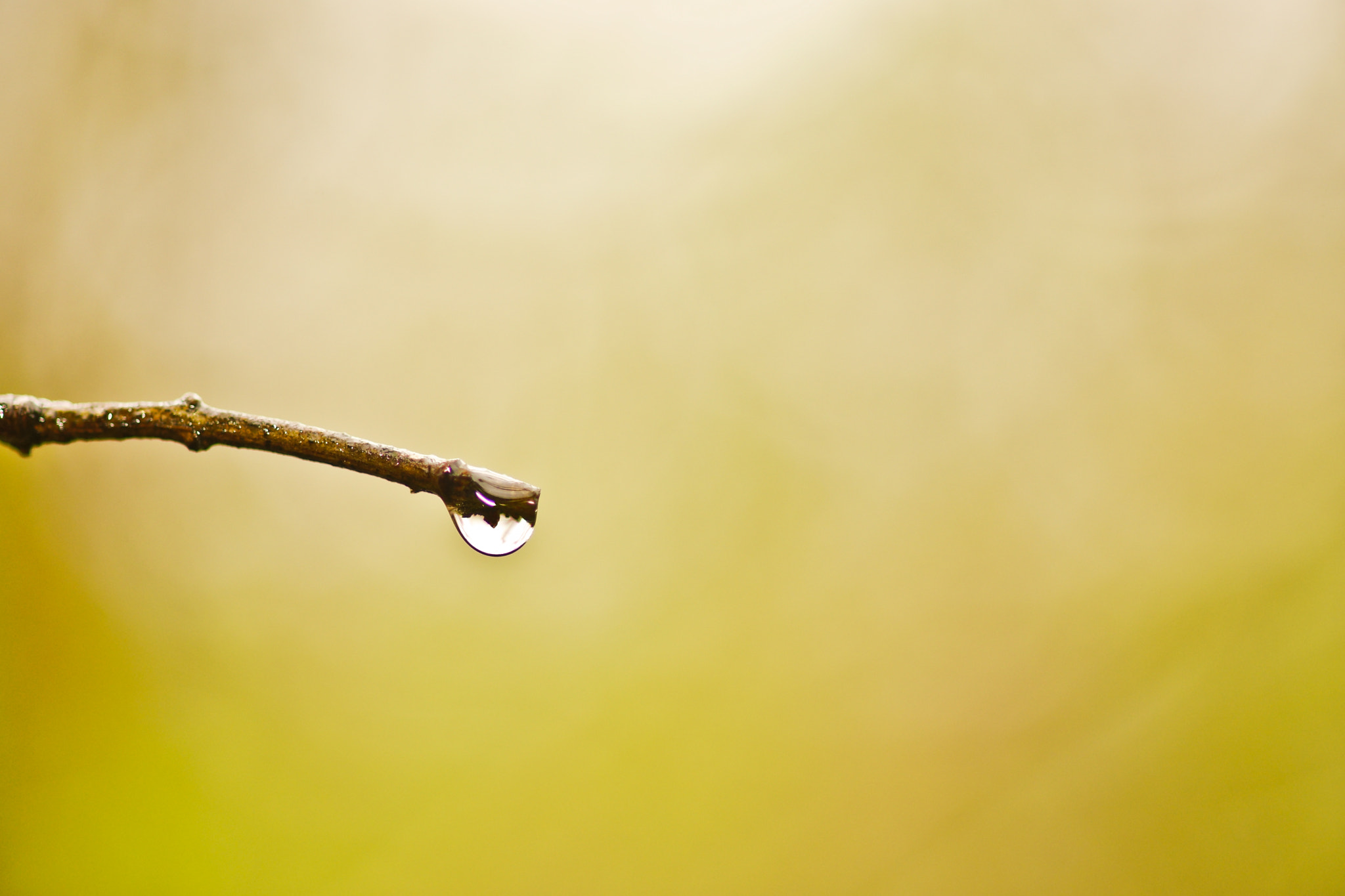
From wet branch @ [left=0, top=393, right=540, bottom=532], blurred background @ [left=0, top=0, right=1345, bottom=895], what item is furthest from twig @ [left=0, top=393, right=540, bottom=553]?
blurred background @ [left=0, top=0, right=1345, bottom=895]

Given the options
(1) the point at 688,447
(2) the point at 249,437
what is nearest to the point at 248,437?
(2) the point at 249,437

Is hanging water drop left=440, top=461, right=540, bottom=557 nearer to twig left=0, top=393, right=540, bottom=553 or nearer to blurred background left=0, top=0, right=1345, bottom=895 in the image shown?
twig left=0, top=393, right=540, bottom=553

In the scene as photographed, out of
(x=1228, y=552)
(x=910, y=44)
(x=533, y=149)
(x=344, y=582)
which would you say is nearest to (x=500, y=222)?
(x=533, y=149)

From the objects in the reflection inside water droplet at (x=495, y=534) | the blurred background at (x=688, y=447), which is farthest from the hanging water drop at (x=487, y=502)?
the blurred background at (x=688, y=447)

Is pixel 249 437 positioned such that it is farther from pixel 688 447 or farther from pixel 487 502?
pixel 688 447

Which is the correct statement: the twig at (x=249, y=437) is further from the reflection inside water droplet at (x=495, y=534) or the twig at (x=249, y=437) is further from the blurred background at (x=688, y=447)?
the blurred background at (x=688, y=447)

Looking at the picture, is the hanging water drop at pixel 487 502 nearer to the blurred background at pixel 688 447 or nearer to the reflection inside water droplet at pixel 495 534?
the reflection inside water droplet at pixel 495 534

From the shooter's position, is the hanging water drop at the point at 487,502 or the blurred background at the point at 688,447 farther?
the blurred background at the point at 688,447

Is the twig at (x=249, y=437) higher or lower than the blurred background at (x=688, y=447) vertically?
lower

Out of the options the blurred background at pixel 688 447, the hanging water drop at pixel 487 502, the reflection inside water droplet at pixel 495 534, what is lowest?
the hanging water drop at pixel 487 502
